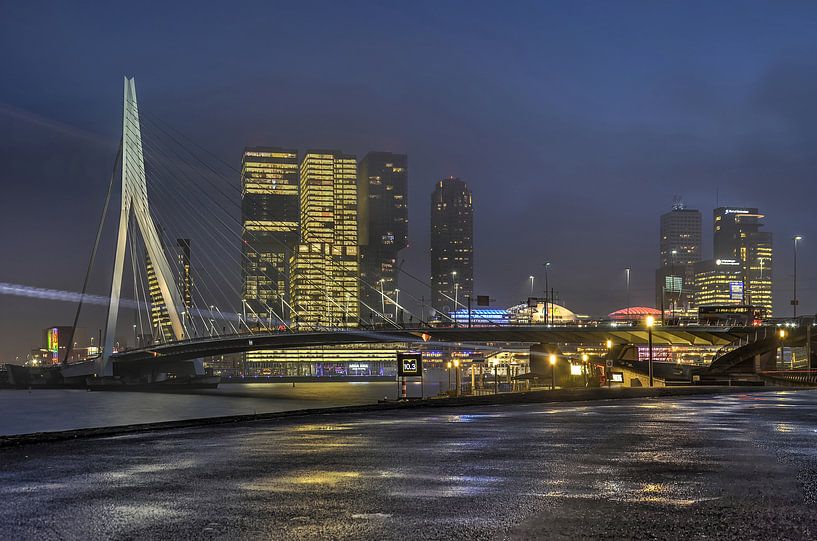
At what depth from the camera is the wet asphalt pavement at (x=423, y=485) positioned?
373 inches

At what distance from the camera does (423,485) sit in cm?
1256

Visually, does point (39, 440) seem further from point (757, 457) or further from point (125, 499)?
point (757, 457)

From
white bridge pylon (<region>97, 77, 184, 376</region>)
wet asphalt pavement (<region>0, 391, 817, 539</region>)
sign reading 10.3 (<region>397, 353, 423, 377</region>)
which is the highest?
white bridge pylon (<region>97, 77, 184, 376</region>)

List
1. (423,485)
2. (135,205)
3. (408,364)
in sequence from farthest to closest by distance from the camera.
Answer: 1. (135,205)
2. (408,364)
3. (423,485)

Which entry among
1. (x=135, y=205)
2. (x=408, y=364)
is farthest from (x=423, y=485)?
(x=135, y=205)

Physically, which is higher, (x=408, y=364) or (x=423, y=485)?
(x=408, y=364)

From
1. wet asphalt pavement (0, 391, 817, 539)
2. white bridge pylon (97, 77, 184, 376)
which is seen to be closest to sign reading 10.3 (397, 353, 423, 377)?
wet asphalt pavement (0, 391, 817, 539)

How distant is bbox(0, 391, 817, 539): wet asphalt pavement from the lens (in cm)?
948

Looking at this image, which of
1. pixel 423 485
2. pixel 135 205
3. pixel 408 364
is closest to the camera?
pixel 423 485

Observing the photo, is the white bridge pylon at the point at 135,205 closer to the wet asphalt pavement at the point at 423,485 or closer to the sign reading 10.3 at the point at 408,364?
the sign reading 10.3 at the point at 408,364

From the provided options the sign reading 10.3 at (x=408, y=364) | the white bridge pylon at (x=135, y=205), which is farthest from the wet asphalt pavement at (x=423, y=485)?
the white bridge pylon at (x=135, y=205)

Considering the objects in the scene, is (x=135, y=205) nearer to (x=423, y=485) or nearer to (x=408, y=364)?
(x=408, y=364)

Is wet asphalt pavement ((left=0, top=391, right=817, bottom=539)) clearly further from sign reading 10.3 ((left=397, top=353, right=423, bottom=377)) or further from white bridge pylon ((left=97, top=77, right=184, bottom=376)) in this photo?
white bridge pylon ((left=97, top=77, right=184, bottom=376))

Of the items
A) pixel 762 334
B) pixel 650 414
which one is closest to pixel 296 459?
pixel 650 414
